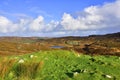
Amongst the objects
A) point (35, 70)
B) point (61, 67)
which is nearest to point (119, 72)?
Result: point (61, 67)

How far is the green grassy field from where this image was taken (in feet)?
46.0

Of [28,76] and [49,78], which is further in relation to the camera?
[49,78]

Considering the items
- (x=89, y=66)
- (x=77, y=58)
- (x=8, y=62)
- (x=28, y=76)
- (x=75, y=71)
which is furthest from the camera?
(x=77, y=58)

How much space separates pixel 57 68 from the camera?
16.6 meters

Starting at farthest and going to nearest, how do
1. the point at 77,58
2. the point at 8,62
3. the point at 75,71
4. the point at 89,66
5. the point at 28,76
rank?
1. the point at 77,58
2. the point at 89,66
3. the point at 75,71
4. the point at 8,62
5. the point at 28,76

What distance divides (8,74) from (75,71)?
3.76 meters

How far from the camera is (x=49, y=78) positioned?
14.9m

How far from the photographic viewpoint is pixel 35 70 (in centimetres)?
1423

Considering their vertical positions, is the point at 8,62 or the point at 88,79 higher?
the point at 8,62

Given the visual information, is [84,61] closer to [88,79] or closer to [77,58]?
[77,58]

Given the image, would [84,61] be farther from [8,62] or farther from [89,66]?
[8,62]

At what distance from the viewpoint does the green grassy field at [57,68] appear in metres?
14.0

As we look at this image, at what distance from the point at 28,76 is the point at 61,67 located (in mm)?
3512

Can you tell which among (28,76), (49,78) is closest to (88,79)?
(49,78)
